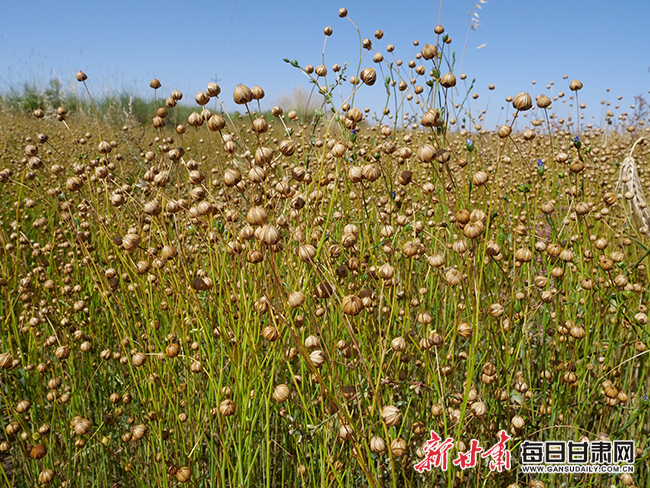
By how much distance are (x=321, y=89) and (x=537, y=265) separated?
1.39 meters

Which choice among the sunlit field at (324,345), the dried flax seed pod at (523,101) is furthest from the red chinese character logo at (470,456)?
the dried flax seed pod at (523,101)

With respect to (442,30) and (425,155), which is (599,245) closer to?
(425,155)

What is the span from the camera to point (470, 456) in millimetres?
1065

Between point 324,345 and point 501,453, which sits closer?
point 324,345

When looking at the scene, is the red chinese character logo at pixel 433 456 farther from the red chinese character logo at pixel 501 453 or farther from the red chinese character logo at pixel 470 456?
the red chinese character logo at pixel 501 453

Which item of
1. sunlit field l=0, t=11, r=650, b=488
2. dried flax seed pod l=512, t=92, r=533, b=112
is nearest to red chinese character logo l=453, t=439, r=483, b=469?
sunlit field l=0, t=11, r=650, b=488

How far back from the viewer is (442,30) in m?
1.64

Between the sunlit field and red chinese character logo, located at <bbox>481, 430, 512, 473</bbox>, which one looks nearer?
the sunlit field

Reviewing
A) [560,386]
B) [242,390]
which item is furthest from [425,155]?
[560,386]

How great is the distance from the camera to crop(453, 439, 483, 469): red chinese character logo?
1027 millimetres

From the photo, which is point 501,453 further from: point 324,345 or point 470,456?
point 324,345

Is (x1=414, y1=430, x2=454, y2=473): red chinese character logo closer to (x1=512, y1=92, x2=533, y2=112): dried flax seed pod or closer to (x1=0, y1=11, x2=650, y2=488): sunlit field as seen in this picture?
(x1=0, y1=11, x2=650, y2=488): sunlit field

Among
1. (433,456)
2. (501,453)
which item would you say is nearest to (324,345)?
(433,456)

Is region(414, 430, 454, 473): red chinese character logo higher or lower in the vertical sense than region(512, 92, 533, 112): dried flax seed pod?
lower
